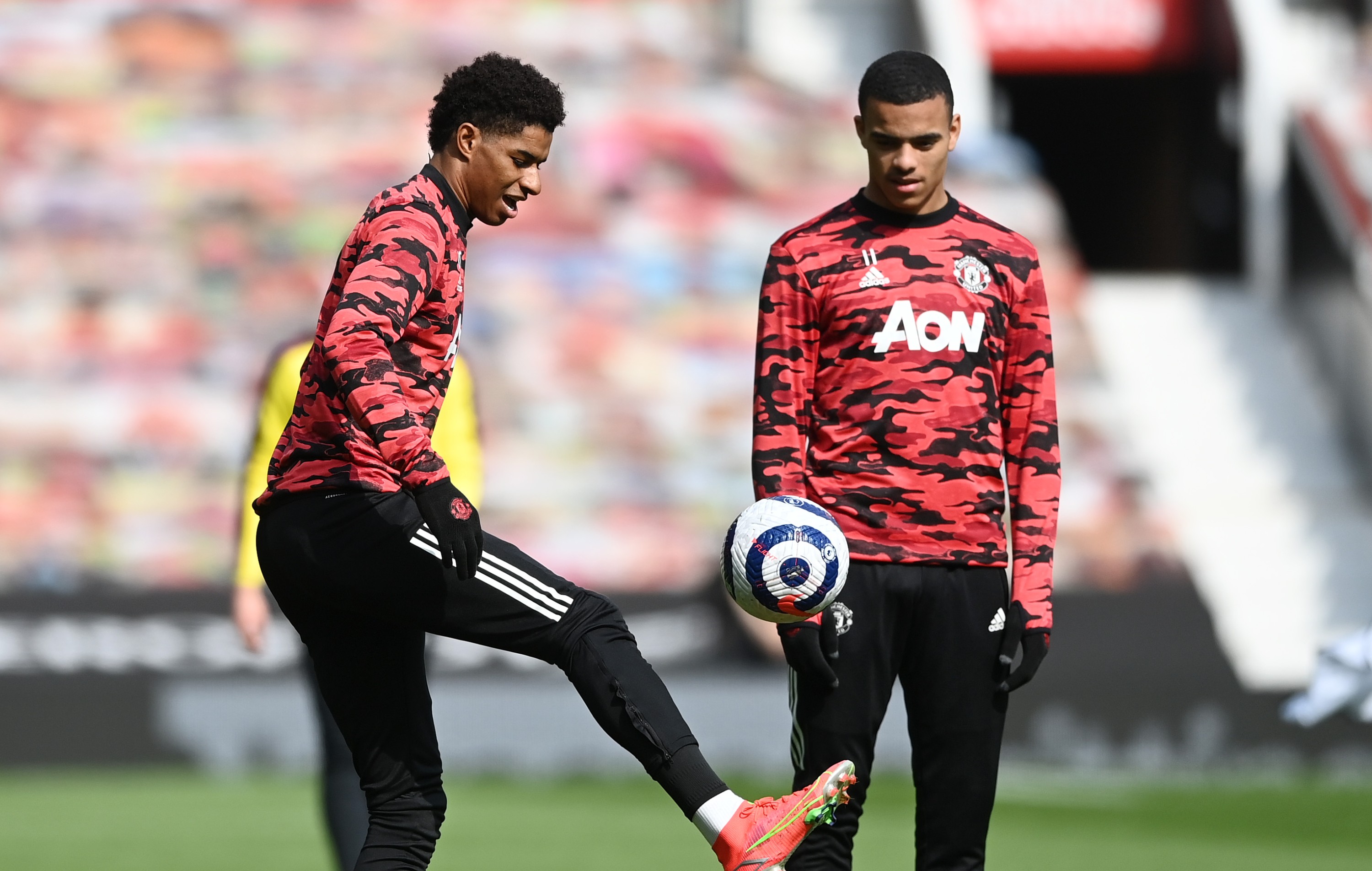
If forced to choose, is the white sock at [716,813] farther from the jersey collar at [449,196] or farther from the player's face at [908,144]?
the player's face at [908,144]

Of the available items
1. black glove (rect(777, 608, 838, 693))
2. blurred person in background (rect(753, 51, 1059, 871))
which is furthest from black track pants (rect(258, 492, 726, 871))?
blurred person in background (rect(753, 51, 1059, 871))

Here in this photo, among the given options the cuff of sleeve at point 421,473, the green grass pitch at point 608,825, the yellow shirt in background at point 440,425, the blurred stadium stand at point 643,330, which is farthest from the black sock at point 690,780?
the blurred stadium stand at point 643,330

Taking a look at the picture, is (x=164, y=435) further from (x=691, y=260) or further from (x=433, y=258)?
(x=433, y=258)

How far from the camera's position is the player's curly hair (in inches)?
173

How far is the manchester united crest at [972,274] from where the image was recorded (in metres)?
4.76

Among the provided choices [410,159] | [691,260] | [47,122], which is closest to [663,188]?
[691,260]

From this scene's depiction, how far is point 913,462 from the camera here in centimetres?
473

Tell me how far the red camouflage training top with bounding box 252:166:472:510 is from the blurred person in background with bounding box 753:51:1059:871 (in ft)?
2.74

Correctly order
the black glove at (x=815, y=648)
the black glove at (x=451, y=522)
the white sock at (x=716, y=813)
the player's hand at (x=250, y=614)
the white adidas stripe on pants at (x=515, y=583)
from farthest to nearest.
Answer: the player's hand at (x=250, y=614) < the black glove at (x=815, y=648) < the white adidas stripe on pants at (x=515, y=583) < the white sock at (x=716, y=813) < the black glove at (x=451, y=522)

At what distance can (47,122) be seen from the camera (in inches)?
686

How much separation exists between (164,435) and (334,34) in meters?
5.13

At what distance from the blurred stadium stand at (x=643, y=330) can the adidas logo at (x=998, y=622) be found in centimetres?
707

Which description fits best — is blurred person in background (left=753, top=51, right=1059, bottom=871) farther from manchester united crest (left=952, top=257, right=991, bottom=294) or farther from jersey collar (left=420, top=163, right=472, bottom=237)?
jersey collar (left=420, top=163, right=472, bottom=237)

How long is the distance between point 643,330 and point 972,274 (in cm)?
1156
